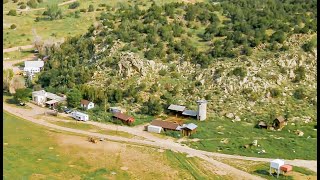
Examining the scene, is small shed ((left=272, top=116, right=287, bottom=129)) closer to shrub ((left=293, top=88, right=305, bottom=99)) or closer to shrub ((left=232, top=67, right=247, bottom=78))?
shrub ((left=293, top=88, right=305, bottom=99))

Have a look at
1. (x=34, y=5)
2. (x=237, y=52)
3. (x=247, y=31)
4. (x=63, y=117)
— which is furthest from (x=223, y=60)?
(x=34, y=5)

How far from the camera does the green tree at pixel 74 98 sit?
57.3 m

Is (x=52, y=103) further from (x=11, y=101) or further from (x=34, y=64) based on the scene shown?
(x=34, y=64)

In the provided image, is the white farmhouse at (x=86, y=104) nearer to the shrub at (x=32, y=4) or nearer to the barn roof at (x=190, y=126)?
the barn roof at (x=190, y=126)

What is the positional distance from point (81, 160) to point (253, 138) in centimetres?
1725

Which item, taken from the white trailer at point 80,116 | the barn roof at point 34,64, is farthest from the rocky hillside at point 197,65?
the white trailer at point 80,116

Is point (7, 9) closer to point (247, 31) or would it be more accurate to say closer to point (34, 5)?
point (34, 5)

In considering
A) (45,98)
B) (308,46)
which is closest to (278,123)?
(308,46)

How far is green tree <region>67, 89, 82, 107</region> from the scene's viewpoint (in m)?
57.3

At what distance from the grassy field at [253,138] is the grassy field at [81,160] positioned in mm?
4553

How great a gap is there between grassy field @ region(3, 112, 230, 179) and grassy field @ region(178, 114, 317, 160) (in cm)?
455

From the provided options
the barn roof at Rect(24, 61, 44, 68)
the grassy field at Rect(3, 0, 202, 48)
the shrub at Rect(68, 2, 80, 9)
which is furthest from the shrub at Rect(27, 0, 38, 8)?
the barn roof at Rect(24, 61, 44, 68)

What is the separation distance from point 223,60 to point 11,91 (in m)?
27.5

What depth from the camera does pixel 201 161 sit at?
1754 inches
